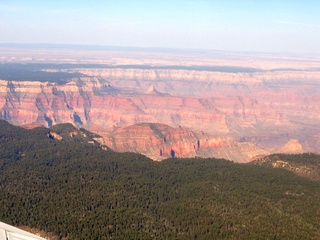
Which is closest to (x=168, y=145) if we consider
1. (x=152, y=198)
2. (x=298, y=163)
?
(x=298, y=163)

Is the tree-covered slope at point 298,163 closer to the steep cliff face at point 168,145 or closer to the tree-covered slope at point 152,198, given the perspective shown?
the tree-covered slope at point 152,198

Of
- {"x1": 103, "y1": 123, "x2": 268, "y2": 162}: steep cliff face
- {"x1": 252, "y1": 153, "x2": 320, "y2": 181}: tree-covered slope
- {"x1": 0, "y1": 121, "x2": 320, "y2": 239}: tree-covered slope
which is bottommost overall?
{"x1": 103, "y1": 123, "x2": 268, "y2": 162}: steep cliff face

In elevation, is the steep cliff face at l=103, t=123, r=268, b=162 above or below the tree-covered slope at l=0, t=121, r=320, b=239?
below

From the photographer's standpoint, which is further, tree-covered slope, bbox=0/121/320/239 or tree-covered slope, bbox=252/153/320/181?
tree-covered slope, bbox=252/153/320/181

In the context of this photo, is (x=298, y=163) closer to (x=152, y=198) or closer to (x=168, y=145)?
(x=152, y=198)

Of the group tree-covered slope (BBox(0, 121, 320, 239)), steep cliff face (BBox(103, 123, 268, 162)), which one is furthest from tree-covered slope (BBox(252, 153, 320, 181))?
steep cliff face (BBox(103, 123, 268, 162))

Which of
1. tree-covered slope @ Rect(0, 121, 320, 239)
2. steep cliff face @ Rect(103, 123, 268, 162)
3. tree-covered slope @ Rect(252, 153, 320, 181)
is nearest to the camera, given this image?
tree-covered slope @ Rect(0, 121, 320, 239)

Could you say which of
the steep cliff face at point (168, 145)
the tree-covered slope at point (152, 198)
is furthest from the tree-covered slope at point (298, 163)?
the steep cliff face at point (168, 145)

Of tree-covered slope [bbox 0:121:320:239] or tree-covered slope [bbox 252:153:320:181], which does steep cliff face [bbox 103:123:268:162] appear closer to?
tree-covered slope [bbox 252:153:320:181]
